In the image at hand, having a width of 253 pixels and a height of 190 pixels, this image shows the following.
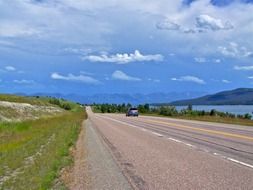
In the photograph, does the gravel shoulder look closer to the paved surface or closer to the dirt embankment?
the paved surface

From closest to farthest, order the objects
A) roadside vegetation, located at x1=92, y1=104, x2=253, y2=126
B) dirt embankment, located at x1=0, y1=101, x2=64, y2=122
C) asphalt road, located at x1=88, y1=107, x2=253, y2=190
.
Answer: asphalt road, located at x1=88, y1=107, x2=253, y2=190
dirt embankment, located at x1=0, y1=101, x2=64, y2=122
roadside vegetation, located at x1=92, y1=104, x2=253, y2=126

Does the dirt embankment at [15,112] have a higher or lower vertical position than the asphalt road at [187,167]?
higher

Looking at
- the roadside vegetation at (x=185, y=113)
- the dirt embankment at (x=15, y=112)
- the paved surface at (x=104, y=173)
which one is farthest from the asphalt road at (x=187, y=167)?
the roadside vegetation at (x=185, y=113)

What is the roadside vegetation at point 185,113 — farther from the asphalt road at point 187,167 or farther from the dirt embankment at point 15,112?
the asphalt road at point 187,167

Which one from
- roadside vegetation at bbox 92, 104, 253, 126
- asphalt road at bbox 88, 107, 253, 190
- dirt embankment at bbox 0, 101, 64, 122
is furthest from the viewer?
roadside vegetation at bbox 92, 104, 253, 126

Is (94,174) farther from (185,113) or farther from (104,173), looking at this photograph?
(185,113)

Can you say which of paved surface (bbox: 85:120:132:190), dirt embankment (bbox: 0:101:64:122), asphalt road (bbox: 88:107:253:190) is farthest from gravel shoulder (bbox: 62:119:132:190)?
dirt embankment (bbox: 0:101:64:122)

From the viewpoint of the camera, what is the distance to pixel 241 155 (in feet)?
50.5

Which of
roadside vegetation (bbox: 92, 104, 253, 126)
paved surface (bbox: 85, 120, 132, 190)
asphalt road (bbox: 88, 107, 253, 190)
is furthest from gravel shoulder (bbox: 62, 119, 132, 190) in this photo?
roadside vegetation (bbox: 92, 104, 253, 126)

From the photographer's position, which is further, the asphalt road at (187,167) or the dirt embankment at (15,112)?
the dirt embankment at (15,112)

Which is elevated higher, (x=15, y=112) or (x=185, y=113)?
(x=185, y=113)

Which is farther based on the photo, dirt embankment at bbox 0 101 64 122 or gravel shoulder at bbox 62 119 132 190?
dirt embankment at bbox 0 101 64 122

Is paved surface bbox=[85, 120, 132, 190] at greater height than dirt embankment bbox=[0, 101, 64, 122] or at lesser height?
lesser

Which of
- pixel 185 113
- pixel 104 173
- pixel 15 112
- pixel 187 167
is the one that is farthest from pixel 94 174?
pixel 185 113
